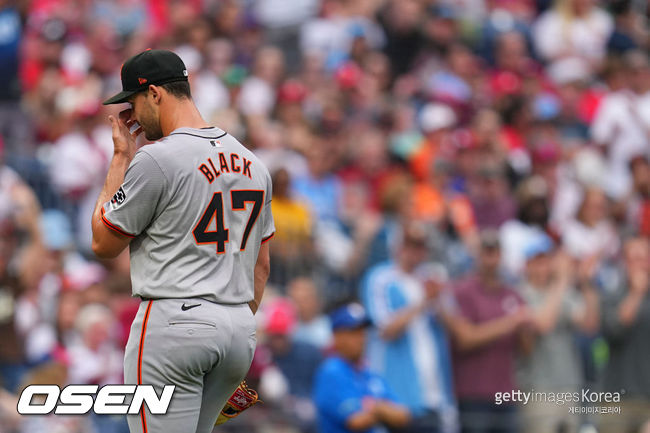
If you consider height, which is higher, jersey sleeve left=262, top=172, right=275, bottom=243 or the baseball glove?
jersey sleeve left=262, top=172, right=275, bottom=243

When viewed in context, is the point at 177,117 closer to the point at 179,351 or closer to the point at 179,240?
the point at 179,240

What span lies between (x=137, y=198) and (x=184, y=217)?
0.21 meters

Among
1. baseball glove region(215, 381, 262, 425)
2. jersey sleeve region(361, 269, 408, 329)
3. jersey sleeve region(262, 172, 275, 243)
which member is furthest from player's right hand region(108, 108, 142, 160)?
jersey sleeve region(361, 269, 408, 329)

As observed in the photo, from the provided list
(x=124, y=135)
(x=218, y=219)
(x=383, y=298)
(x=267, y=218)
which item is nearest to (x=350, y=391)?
(x=383, y=298)

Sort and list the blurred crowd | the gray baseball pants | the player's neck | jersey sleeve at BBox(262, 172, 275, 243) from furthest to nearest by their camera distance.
→ the blurred crowd → jersey sleeve at BBox(262, 172, 275, 243) → the player's neck → the gray baseball pants

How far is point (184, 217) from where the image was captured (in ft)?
15.9

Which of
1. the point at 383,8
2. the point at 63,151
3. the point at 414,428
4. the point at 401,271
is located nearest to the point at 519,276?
the point at 401,271

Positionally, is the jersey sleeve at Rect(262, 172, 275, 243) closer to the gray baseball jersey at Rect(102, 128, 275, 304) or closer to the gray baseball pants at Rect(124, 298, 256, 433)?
the gray baseball jersey at Rect(102, 128, 275, 304)

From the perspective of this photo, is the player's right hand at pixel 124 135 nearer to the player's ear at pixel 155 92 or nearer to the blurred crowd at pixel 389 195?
the player's ear at pixel 155 92

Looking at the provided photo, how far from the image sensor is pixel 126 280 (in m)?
9.63

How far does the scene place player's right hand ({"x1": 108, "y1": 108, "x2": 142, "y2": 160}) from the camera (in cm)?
500

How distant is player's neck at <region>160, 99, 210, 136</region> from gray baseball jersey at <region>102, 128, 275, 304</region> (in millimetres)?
64

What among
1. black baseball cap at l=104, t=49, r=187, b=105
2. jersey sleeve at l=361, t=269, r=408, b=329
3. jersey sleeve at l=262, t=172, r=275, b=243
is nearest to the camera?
black baseball cap at l=104, t=49, r=187, b=105

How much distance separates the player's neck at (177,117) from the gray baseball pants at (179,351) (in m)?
0.77
